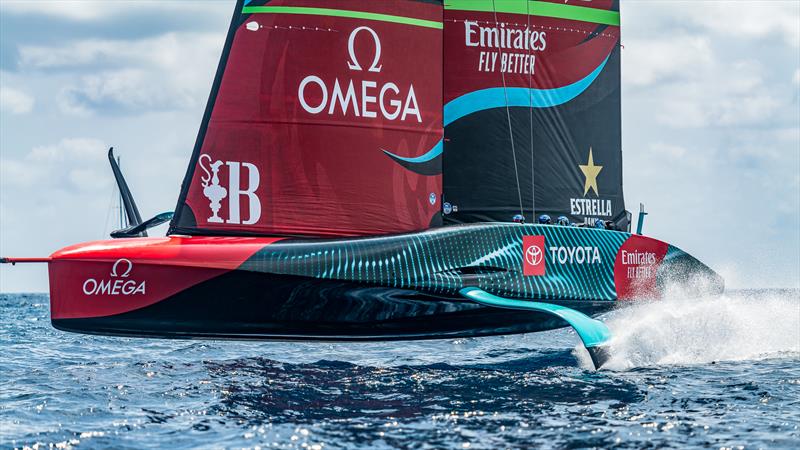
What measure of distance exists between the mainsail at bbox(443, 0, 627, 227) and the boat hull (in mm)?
1499

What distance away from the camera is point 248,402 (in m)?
8.45

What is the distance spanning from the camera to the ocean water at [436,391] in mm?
7148

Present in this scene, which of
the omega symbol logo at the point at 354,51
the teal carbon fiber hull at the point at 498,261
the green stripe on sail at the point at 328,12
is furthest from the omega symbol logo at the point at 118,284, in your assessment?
the omega symbol logo at the point at 354,51

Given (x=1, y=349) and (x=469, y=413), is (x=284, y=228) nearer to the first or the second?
(x=469, y=413)

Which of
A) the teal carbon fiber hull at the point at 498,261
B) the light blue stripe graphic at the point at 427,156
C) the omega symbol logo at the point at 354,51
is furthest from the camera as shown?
the light blue stripe graphic at the point at 427,156

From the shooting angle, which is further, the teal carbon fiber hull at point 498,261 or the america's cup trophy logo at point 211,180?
the america's cup trophy logo at point 211,180

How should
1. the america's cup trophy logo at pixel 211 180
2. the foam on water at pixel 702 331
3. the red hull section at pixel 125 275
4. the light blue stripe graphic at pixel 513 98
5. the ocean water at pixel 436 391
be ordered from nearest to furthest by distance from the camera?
the ocean water at pixel 436 391 → the red hull section at pixel 125 275 → the america's cup trophy logo at pixel 211 180 → the foam on water at pixel 702 331 → the light blue stripe graphic at pixel 513 98

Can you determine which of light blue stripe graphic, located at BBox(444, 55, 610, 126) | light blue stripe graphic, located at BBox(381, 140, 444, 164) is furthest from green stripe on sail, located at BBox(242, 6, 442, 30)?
light blue stripe graphic, located at BBox(444, 55, 610, 126)

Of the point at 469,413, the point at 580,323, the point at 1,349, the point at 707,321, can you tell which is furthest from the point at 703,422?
the point at 1,349

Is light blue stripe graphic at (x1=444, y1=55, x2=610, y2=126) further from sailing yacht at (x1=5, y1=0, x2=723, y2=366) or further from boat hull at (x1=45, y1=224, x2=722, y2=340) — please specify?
boat hull at (x1=45, y1=224, x2=722, y2=340)

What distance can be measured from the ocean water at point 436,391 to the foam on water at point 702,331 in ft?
0.08

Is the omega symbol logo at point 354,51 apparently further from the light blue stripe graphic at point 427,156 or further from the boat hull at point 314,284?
the boat hull at point 314,284

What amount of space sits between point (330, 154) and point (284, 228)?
0.98m

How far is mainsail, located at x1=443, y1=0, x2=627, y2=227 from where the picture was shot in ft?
43.0
